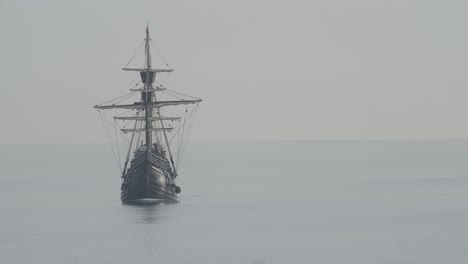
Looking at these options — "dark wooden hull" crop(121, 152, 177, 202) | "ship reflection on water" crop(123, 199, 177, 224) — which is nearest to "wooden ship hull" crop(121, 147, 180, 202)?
"dark wooden hull" crop(121, 152, 177, 202)

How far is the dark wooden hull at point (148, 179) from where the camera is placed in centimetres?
9850

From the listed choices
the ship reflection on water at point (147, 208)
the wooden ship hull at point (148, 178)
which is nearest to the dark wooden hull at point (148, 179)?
the wooden ship hull at point (148, 178)

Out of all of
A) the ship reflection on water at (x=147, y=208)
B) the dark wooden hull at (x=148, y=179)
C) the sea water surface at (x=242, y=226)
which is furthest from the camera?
the dark wooden hull at (x=148, y=179)

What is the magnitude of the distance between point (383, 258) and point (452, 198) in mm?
56946

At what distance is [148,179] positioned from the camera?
99.2 metres

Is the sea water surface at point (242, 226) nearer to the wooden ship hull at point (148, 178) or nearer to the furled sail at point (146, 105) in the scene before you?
the wooden ship hull at point (148, 178)

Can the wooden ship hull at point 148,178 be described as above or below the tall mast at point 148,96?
below

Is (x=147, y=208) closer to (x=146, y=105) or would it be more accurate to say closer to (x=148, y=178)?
(x=148, y=178)

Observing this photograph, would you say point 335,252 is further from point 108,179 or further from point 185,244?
point 108,179

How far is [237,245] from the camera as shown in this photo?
2901 inches

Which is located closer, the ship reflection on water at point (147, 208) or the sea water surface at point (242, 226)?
the sea water surface at point (242, 226)

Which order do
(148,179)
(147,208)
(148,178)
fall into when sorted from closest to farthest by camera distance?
(147,208), (148,178), (148,179)

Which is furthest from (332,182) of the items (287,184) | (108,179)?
(108,179)

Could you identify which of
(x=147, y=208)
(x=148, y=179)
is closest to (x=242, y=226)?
(x=147, y=208)
